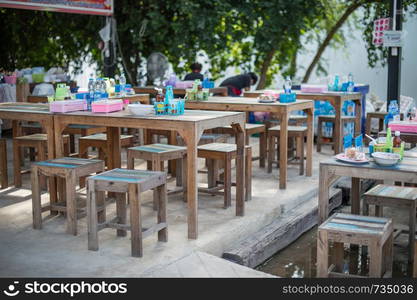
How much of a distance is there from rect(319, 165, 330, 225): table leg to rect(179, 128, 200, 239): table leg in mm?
806

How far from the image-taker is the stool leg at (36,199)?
14.0 feet

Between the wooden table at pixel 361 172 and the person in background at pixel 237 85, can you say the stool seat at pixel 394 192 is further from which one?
the person in background at pixel 237 85

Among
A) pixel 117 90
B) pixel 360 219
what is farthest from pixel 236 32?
pixel 360 219

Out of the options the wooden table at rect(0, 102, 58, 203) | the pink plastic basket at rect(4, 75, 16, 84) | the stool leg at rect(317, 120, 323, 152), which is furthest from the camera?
the pink plastic basket at rect(4, 75, 16, 84)

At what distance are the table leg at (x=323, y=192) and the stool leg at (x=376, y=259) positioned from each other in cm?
53

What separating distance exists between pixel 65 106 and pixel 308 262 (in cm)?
207

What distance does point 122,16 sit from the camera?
1058 centimetres

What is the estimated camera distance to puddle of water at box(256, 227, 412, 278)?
4.10 m

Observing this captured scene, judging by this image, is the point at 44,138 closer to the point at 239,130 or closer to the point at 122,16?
the point at 239,130

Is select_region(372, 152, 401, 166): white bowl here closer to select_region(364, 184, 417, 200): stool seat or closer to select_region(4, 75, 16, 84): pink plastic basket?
select_region(364, 184, 417, 200): stool seat

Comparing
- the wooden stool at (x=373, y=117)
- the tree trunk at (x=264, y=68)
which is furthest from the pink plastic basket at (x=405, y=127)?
the tree trunk at (x=264, y=68)

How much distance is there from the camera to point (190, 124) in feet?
12.8

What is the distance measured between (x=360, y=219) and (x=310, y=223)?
1610mm

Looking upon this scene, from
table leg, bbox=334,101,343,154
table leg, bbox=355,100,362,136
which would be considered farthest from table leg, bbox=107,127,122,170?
table leg, bbox=355,100,362,136
